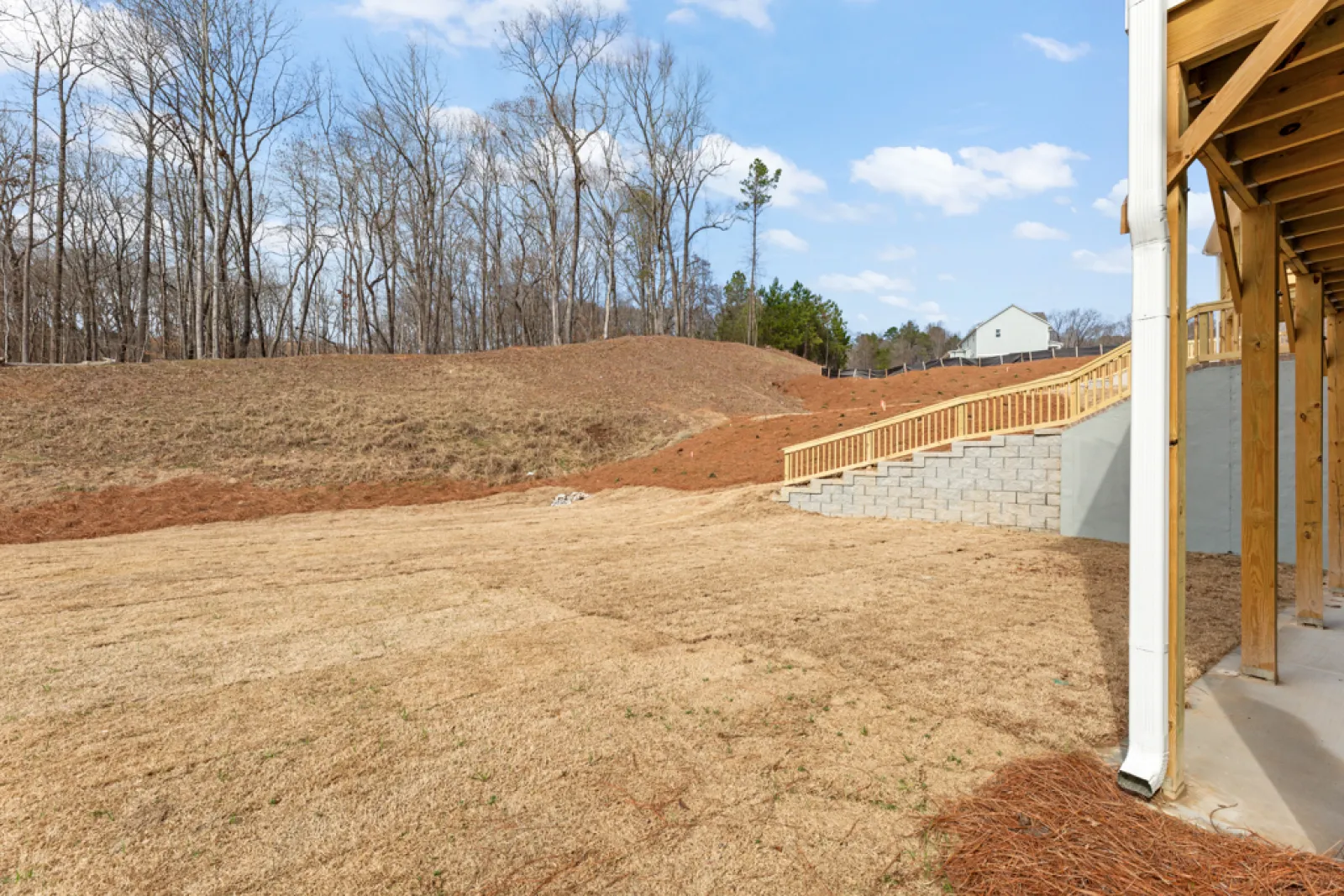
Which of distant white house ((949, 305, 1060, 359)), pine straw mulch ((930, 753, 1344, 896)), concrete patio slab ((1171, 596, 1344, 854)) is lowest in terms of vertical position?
concrete patio slab ((1171, 596, 1344, 854))

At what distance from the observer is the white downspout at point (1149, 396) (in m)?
2.44

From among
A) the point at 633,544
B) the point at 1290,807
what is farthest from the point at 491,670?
the point at 633,544

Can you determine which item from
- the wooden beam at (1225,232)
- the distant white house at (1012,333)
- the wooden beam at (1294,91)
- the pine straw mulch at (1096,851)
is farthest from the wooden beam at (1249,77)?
the distant white house at (1012,333)

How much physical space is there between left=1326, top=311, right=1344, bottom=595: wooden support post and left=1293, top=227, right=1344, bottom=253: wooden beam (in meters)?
1.87

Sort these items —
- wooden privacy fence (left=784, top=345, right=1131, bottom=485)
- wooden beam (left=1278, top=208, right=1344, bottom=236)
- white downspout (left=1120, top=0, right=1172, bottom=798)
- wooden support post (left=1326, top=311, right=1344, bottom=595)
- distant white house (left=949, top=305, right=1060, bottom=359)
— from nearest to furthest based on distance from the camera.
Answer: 1. white downspout (left=1120, top=0, right=1172, bottom=798)
2. wooden beam (left=1278, top=208, right=1344, bottom=236)
3. wooden support post (left=1326, top=311, right=1344, bottom=595)
4. wooden privacy fence (left=784, top=345, right=1131, bottom=485)
5. distant white house (left=949, top=305, right=1060, bottom=359)

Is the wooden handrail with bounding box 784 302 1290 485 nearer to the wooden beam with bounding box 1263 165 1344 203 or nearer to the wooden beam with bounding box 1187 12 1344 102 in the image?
the wooden beam with bounding box 1263 165 1344 203

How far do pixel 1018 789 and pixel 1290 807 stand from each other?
0.95 m

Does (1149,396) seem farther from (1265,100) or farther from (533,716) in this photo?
(533,716)

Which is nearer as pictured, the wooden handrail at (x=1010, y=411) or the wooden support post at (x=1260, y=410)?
the wooden support post at (x=1260, y=410)

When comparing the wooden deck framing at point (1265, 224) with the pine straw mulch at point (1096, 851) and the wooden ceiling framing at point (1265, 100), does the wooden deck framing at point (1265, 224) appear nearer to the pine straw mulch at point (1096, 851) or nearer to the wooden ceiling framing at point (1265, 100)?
the wooden ceiling framing at point (1265, 100)

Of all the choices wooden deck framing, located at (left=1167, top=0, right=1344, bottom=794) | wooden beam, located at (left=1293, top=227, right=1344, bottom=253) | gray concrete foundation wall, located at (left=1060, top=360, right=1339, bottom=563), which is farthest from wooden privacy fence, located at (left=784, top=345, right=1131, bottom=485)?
wooden beam, located at (left=1293, top=227, right=1344, bottom=253)

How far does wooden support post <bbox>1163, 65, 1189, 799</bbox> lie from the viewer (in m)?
2.47

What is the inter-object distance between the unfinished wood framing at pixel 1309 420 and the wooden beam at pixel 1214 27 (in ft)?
10.3

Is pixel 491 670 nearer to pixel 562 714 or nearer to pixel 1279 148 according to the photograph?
pixel 562 714
